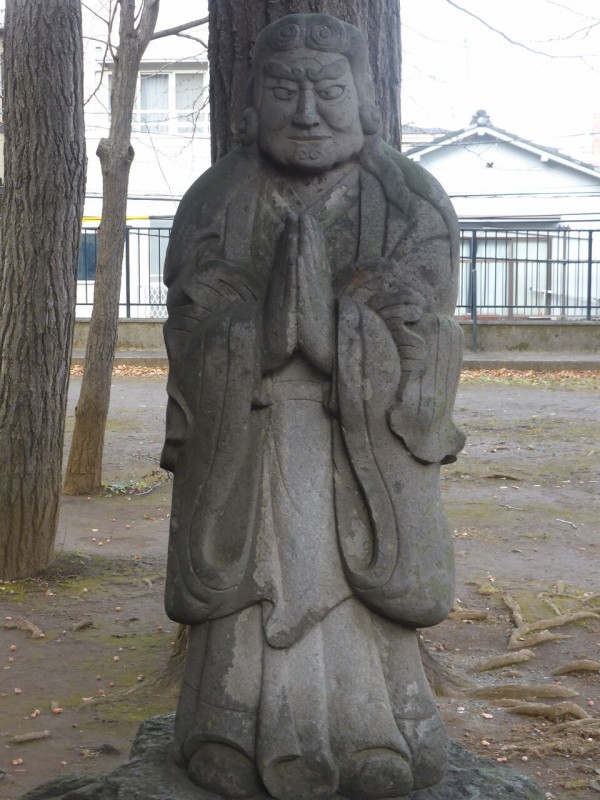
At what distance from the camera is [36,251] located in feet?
21.8

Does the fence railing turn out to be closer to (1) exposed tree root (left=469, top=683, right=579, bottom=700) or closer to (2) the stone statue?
(1) exposed tree root (left=469, top=683, right=579, bottom=700)

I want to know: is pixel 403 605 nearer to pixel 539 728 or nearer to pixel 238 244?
pixel 238 244

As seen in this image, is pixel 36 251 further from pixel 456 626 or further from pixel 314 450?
pixel 314 450

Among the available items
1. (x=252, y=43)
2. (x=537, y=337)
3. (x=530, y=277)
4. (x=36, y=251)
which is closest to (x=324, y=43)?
(x=252, y=43)

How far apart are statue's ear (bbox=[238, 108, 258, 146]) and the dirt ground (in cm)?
251

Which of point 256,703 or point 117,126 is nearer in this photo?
point 256,703

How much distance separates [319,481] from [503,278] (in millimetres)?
18717

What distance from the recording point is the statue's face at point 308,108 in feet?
10.4

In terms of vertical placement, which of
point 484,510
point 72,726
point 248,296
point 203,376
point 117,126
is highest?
point 117,126

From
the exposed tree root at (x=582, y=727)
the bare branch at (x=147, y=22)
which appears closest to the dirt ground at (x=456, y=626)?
the exposed tree root at (x=582, y=727)

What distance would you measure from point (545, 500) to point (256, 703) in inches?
248

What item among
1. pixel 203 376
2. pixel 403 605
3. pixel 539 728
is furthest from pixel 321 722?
pixel 539 728

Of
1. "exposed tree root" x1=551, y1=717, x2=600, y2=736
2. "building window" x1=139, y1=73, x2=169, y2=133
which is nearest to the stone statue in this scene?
"exposed tree root" x1=551, y1=717, x2=600, y2=736

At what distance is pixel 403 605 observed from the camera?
316 centimetres
